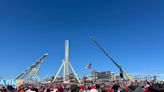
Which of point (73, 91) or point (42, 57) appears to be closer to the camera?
point (73, 91)

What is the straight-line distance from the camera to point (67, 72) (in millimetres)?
103750

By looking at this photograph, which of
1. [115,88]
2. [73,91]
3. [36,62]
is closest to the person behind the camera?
[73,91]

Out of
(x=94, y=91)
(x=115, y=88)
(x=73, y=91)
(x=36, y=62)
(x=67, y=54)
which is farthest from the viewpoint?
(x=36, y=62)

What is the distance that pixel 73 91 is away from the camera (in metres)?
8.71

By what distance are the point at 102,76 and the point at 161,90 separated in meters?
105

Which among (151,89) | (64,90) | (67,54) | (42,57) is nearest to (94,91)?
(64,90)

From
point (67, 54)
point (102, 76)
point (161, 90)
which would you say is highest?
point (67, 54)

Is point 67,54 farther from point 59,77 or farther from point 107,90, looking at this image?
point 107,90

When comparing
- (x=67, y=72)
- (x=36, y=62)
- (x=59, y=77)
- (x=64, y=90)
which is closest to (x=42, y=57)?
(x=36, y=62)

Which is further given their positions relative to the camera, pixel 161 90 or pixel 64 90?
pixel 64 90

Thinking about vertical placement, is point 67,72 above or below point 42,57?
below

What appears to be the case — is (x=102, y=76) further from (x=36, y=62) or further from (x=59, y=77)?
(x=36, y=62)

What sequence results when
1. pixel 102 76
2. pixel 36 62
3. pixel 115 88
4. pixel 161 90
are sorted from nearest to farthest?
1. pixel 161 90
2. pixel 115 88
3. pixel 102 76
4. pixel 36 62

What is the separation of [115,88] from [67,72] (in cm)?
9369
